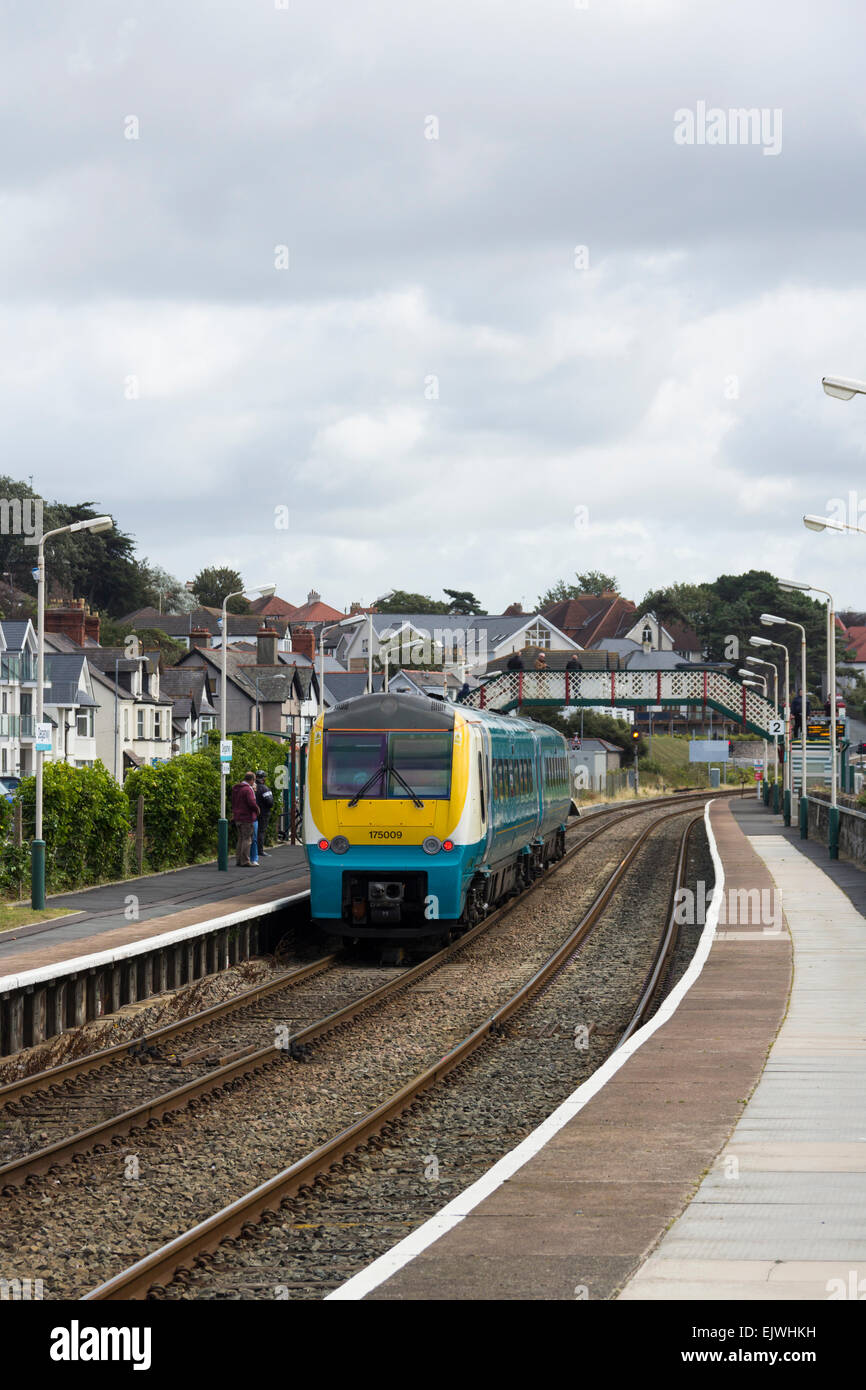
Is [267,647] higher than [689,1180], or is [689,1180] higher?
[267,647]

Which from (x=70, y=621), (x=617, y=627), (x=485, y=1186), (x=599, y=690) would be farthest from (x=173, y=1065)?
(x=617, y=627)

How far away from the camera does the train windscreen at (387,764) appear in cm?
2175

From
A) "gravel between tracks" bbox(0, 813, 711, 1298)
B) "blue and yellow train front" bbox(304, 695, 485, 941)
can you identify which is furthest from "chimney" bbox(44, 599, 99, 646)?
"gravel between tracks" bbox(0, 813, 711, 1298)

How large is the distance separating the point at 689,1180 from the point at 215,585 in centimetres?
16472

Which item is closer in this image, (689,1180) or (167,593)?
(689,1180)

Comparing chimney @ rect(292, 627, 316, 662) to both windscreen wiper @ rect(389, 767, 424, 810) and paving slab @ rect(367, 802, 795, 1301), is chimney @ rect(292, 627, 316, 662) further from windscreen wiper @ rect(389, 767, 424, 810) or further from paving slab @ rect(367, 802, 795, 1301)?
paving slab @ rect(367, 802, 795, 1301)

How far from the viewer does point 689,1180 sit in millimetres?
8969

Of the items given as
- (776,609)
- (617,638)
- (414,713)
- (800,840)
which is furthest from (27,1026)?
(617,638)

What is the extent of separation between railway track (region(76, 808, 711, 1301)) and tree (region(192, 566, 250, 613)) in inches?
5939

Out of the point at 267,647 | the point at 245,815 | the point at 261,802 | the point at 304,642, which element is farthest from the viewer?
the point at 304,642

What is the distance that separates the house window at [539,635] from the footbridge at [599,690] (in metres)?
86.1

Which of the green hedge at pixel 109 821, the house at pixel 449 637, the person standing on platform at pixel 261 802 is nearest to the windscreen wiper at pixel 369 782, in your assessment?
the green hedge at pixel 109 821

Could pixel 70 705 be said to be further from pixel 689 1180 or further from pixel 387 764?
pixel 689 1180

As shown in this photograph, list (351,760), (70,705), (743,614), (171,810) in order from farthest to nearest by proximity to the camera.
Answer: (743,614) → (70,705) → (171,810) → (351,760)
